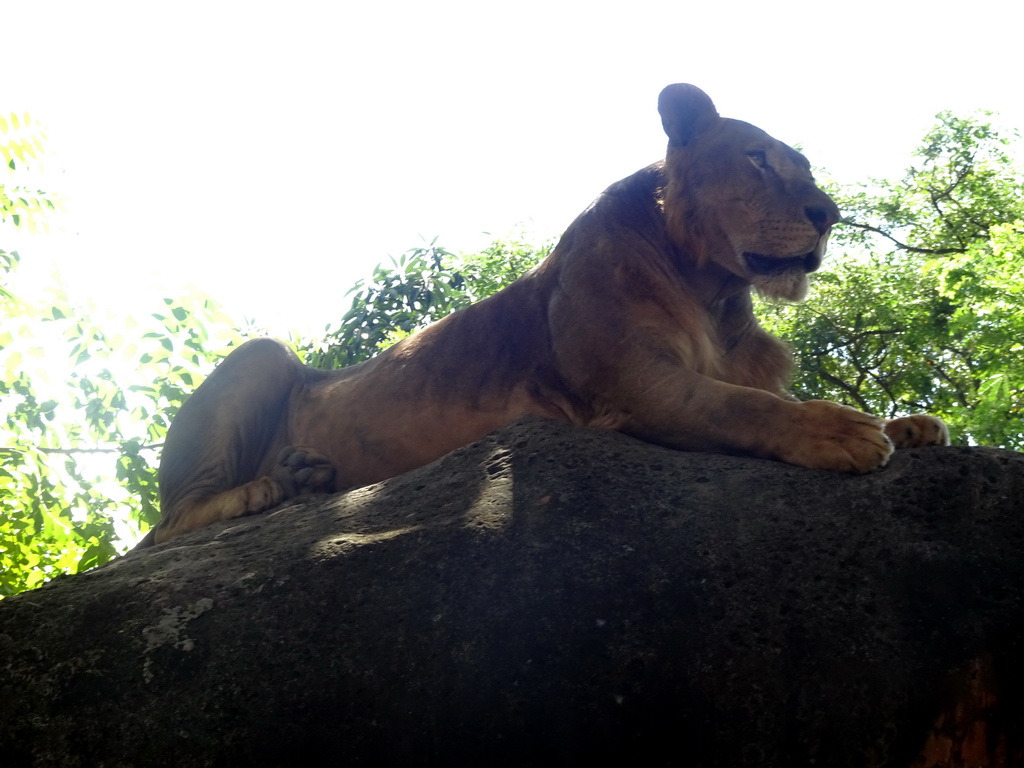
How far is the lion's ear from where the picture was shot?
5309 millimetres

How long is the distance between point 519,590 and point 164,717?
1111 millimetres

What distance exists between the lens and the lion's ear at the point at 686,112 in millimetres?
5309

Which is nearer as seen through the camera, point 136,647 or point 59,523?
point 136,647

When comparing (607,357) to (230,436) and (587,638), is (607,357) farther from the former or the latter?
(230,436)

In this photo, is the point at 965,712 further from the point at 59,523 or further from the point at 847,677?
the point at 59,523

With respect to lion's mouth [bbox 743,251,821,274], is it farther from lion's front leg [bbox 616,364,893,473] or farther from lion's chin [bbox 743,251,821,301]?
lion's front leg [bbox 616,364,893,473]

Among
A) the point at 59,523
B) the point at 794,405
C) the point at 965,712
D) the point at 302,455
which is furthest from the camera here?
the point at 59,523

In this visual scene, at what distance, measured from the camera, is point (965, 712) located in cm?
Result: 280

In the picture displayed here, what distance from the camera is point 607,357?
4805mm

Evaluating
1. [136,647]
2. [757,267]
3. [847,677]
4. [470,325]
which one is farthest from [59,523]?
[847,677]

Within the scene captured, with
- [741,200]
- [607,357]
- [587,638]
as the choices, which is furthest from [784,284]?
[587,638]

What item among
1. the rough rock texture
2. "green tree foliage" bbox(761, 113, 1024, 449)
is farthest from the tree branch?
the rough rock texture

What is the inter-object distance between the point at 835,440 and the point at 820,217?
141 cm

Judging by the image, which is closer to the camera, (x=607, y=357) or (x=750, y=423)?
(x=750, y=423)
